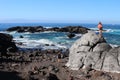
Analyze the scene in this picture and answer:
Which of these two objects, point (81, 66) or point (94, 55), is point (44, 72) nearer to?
point (81, 66)

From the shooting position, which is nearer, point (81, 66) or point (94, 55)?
point (94, 55)

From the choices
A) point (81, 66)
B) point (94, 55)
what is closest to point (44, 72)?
point (81, 66)

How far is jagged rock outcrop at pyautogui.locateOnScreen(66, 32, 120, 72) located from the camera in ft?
75.0

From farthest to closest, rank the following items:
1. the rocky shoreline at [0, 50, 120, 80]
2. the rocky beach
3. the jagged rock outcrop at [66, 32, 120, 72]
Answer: the jagged rock outcrop at [66, 32, 120, 72] < the rocky beach < the rocky shoreline at [0, 50, 120, 80]

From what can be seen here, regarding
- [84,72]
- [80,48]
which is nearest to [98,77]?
[84,72]

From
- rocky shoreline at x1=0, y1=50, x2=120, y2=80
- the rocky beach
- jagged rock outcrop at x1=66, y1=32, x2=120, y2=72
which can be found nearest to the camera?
rocky shoreline at x1=0, y1=50, x2=120, y2=80

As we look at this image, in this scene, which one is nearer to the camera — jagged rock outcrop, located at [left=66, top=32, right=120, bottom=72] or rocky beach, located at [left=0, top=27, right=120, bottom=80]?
rocky beach, located at [left=0, top=27, right=120, bottom=80]

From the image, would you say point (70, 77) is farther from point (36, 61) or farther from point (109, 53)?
point (36, 61)

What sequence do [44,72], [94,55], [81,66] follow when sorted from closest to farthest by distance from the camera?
[44,72] → [94,55] → [81,66]

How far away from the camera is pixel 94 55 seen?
78.1ft

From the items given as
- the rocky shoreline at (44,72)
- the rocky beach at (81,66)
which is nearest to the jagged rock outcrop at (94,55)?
the rocky beach at (81,66)

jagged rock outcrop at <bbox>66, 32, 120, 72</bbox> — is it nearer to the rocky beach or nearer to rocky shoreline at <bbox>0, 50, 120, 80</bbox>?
the rocky beach

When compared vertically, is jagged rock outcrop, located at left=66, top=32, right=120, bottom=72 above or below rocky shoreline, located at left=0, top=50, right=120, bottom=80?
above

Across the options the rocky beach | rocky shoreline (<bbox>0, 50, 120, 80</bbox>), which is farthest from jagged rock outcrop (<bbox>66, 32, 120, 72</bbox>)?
rocky shoreline (<bbox>0, 50, 120, 80</bbox>)
